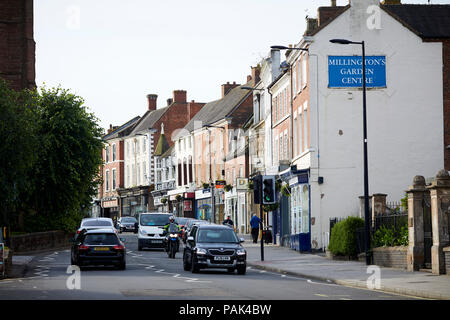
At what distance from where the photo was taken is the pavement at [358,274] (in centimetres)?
2031

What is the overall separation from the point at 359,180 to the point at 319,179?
6.50ft

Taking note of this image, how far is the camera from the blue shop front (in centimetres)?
4272

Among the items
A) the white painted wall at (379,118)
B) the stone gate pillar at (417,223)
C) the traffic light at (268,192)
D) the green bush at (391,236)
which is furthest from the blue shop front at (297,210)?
the stone gate pillar at (417,223)

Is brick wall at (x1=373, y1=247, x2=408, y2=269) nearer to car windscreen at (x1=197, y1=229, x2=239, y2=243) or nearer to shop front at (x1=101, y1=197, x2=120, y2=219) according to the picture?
car windscreen at (x1=197, y1=229, x2=239, y2=243)

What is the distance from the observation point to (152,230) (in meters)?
45.2

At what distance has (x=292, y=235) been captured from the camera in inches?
1807

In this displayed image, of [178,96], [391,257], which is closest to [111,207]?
[178,96]

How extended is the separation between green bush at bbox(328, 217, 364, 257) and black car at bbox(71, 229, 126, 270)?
935cm

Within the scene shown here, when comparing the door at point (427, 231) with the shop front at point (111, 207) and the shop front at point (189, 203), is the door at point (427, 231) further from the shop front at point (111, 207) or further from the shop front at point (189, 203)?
the shop front at point (111, 207)

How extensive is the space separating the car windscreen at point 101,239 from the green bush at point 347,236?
31.3 feet

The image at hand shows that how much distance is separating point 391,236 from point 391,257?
1.18 metres

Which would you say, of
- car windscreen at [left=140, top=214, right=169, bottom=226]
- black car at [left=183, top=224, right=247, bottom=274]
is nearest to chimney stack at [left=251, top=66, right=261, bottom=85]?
car windscreen at [left=140, top=214, right=169, bottom=226]
